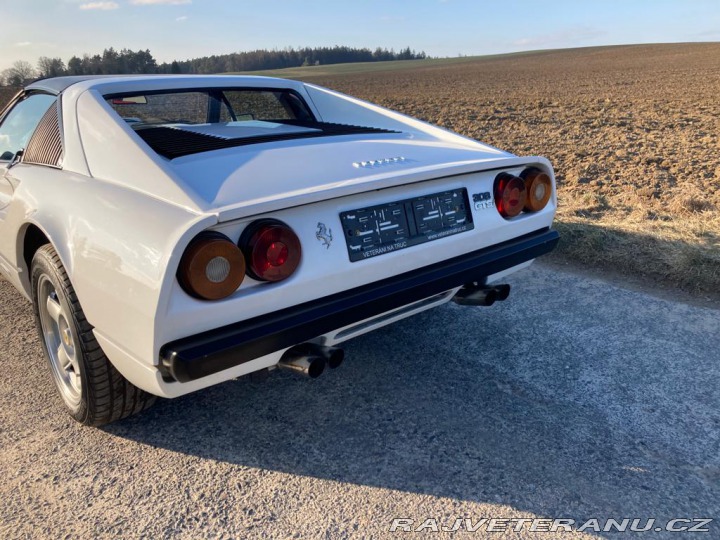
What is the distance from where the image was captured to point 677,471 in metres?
2.14

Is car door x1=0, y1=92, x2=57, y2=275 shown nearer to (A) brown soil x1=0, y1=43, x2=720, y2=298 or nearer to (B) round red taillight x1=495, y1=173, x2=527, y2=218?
(B) round red taillight x1=495, y1=173, x2=527, y2=218

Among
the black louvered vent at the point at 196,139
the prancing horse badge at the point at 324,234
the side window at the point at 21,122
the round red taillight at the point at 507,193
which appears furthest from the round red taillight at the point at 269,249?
the side window at the point at 21,122

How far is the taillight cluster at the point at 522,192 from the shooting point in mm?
2721

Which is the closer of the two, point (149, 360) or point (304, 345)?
point (149, 360)

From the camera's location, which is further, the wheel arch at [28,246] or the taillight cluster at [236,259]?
the wheel arch at [28,246]

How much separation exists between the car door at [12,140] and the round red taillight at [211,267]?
1.40m

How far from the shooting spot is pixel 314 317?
80.8 inches

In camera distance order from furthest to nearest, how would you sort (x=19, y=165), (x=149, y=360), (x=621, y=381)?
(x=19, y=165)
(x=621, y=381)
(x=149, y=360)

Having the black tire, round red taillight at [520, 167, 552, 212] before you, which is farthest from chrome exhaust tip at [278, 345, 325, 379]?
round red taillight at [520, 167, 552, 212]

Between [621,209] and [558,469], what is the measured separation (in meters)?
4.05

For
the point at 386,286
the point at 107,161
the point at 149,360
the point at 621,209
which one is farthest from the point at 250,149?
the point at 621,209

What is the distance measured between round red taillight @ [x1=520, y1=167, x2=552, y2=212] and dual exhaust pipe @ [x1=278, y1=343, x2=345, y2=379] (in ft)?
4.30

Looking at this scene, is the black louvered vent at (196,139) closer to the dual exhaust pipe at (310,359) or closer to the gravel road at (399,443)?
the dual exhaust pipe at (310,359)

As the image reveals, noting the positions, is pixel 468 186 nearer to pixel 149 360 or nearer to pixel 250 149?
pixel 250 149
